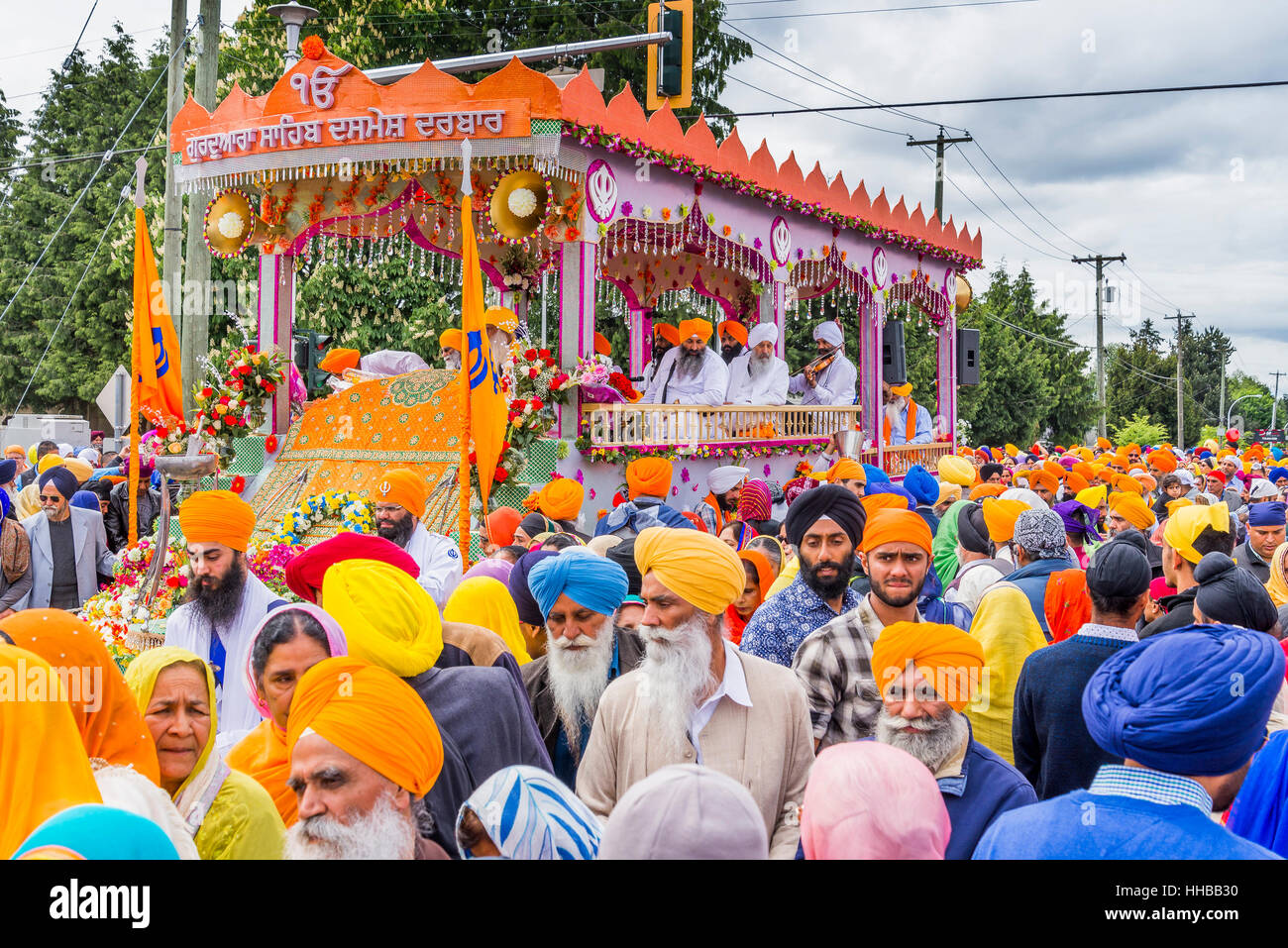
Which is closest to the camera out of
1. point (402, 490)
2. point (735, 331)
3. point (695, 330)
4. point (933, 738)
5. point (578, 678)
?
point (933, 738)

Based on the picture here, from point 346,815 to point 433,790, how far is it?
0.62 m

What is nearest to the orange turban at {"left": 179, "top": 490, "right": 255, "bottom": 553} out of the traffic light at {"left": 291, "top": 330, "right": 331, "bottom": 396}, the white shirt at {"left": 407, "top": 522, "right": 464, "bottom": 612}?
the white shirt at {"left": 407, "top": 522, "right": 464, "bottom": 612}

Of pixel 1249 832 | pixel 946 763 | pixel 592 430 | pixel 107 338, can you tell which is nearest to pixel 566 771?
pixel 946 763

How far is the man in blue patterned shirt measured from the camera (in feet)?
14.8

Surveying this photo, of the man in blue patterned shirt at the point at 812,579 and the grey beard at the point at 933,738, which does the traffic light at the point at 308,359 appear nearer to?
the man in blue patterned shirt at the point at 812,579

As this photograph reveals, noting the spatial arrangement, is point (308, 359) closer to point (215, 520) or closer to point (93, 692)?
point (215, 520)

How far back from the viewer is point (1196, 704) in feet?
7.41

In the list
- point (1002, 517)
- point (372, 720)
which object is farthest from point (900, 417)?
point (372, 720)

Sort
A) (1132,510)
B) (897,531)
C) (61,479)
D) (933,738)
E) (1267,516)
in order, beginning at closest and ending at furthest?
(933,738) → (897,531) → (1267,516) → (1132,510) → (61,479)

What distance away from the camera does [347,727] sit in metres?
2.62

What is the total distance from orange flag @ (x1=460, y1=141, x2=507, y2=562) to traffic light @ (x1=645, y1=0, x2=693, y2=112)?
27.8 ft

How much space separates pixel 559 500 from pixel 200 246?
7.13 meters

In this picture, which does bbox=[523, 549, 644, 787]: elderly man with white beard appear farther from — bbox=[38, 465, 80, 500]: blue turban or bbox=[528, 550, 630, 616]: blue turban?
bbox=[38, 465, 80, 500]: blue turban

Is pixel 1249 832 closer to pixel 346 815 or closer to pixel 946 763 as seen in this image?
pixel 946 763
